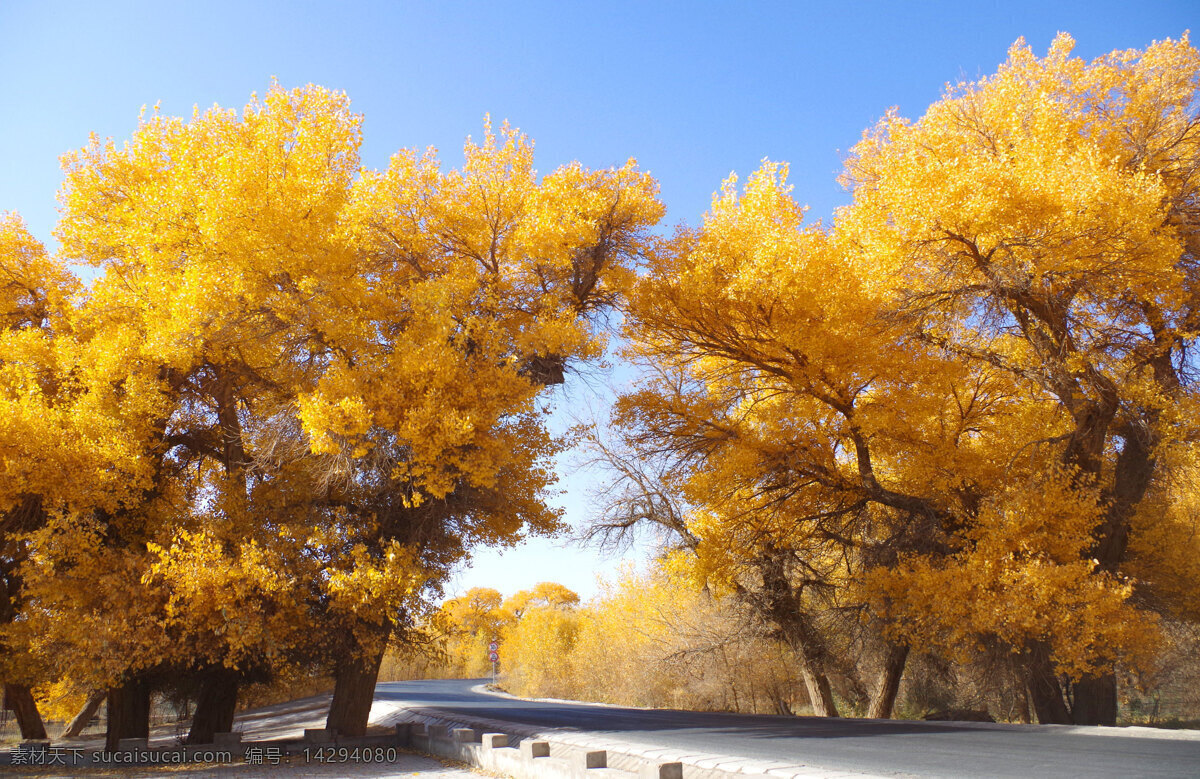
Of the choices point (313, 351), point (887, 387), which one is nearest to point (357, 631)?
point (313, 351)

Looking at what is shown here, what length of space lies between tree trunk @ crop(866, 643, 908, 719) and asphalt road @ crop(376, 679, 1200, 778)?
4820mm

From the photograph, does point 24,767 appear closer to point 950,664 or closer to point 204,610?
point 204,610

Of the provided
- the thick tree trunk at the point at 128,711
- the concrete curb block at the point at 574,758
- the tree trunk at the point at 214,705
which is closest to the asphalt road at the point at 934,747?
the concrete curb block at the point at 574,758

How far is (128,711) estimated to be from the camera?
1323cm

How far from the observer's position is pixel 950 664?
18000 mm

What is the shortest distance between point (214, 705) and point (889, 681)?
528 inches

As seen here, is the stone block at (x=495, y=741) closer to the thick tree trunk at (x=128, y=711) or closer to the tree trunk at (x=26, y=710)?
the thick tree trunk at (x=128, y=711)

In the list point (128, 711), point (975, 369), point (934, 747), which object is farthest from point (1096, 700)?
point (128, 711)

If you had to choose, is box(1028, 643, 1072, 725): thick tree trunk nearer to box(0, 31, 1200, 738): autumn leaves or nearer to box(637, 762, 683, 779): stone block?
box(0, 31, 1200, 738): autumn leaves

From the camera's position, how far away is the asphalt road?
5949mm

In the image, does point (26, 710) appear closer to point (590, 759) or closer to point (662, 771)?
point (590, 759)

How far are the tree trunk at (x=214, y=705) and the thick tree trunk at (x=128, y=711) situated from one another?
0.79 meters

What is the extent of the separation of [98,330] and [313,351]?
4010mm

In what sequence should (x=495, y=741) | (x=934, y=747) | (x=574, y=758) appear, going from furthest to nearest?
1. (x=495, y=741)
2. (x=934, y=747)
3. (x=574, y=758)
